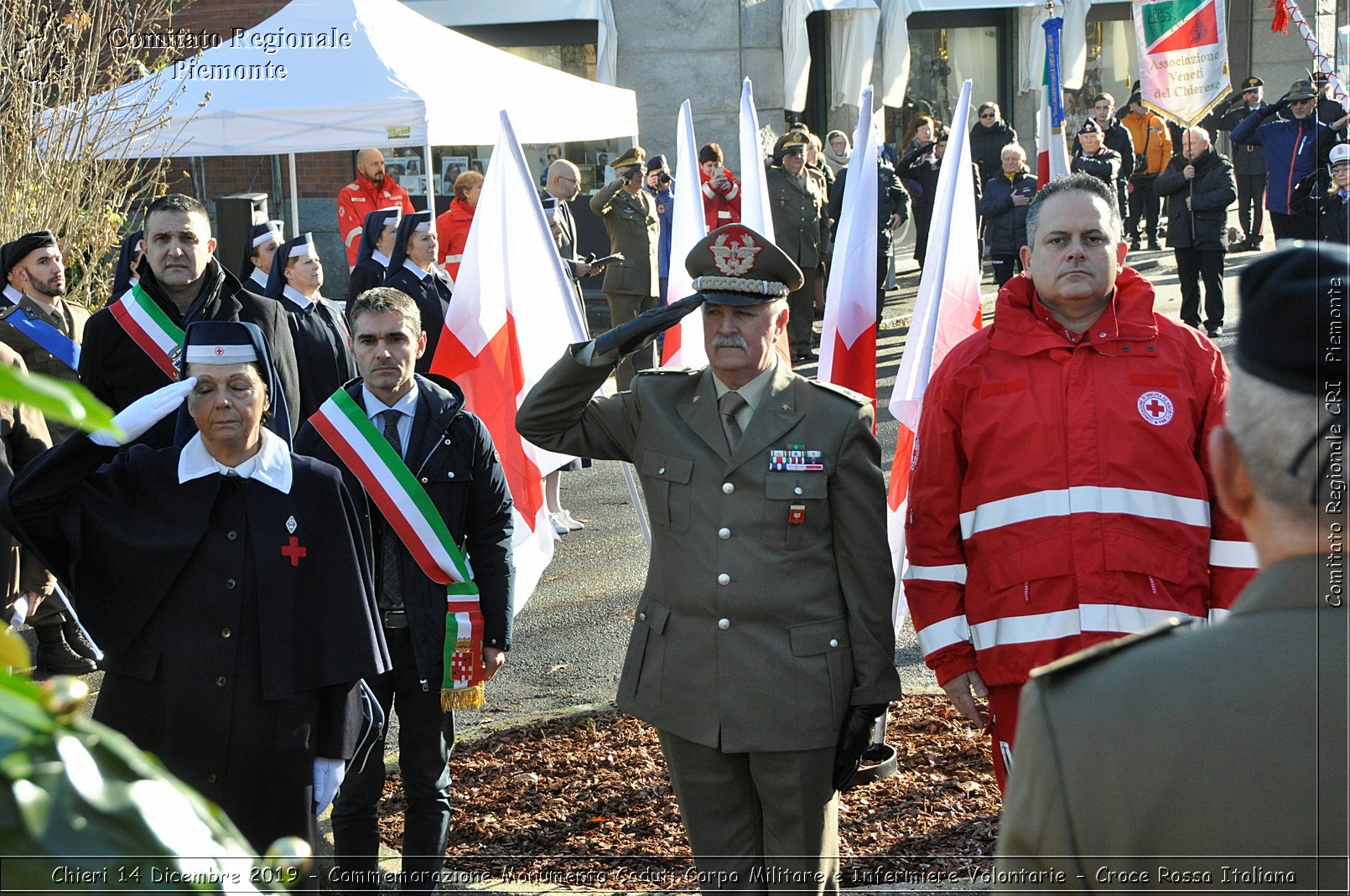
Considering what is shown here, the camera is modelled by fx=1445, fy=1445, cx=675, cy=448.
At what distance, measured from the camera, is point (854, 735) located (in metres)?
3.80

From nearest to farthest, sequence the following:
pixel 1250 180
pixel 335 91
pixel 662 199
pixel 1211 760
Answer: pixel 1211 760
pixel 335 91
pixel 662 199
pixel 1250 180

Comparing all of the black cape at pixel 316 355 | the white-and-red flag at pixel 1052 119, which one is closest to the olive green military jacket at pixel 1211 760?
the white-and-red flag at pixel 1052 119

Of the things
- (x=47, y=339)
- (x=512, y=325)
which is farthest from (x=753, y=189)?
(x=47, y=339)

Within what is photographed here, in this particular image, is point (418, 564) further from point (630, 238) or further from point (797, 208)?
point (797, 208)

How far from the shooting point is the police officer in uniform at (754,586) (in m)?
3.79

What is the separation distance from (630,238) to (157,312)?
7979 mm

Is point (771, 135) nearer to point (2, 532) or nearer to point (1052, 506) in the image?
point (2, 532)

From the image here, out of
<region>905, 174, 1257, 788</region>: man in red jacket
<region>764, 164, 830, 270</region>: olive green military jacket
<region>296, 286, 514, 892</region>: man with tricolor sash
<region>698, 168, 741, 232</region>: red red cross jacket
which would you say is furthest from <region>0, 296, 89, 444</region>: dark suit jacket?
<region>764, 164, 830, 270</region>: olive green military jacket

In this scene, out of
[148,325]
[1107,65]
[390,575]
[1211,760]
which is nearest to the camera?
[1211,760]

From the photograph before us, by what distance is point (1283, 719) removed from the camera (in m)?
1.45

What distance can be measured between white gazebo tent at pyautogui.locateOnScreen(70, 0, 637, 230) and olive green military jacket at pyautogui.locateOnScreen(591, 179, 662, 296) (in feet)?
3.68

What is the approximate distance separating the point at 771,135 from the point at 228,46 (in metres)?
9.73

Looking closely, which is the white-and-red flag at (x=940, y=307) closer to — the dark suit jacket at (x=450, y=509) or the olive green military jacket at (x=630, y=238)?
the dark suit jacket at (x=450, y=509)

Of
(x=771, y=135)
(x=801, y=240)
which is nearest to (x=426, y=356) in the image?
(x=801, y=240)
